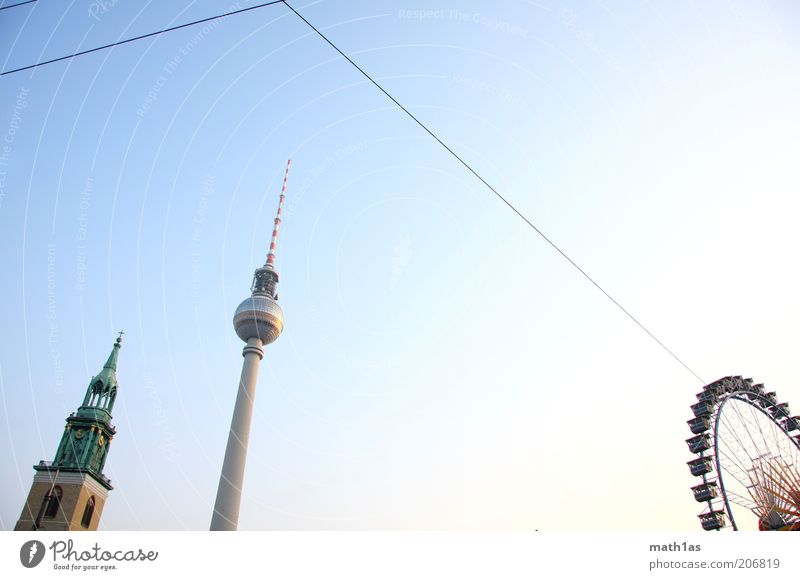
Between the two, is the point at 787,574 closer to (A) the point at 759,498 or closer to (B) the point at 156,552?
(B) the point at 156,552


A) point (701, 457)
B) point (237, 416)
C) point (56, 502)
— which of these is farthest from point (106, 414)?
point (701, 457)

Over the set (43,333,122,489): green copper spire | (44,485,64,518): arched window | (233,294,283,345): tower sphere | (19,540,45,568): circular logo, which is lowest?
(19,540,45,568): circular logo

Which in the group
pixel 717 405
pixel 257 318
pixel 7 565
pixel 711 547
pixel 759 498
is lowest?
pixel 7 565

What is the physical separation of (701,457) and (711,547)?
95.0 feet

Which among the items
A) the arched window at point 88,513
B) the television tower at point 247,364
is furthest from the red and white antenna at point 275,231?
the arched window at point 88,513

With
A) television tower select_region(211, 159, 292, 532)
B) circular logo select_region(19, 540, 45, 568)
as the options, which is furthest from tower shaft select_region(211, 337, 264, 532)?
circular logo select_region(19, 540, 45, 568)

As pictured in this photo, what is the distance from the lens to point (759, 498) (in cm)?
3600

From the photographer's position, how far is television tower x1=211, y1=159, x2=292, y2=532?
2480 inches

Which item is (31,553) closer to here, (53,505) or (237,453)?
(237,453)

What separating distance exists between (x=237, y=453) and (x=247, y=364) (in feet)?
43.3

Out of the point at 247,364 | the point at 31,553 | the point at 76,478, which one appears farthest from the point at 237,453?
the point at 31,553

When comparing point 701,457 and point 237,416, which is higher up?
point 237,416

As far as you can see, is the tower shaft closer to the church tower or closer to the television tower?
the television tower

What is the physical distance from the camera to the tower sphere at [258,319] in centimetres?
7775
